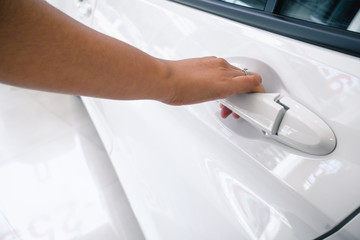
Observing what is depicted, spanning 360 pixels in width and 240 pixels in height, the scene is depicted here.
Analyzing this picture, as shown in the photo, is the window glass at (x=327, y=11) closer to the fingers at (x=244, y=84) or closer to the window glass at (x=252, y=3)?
the window glass at (x=252, y=3)

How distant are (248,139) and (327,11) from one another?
1.04 ft

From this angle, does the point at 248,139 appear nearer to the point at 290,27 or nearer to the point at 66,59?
the point at 290,27

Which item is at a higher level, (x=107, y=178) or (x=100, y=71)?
(x=100, y=71)

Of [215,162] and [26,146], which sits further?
[26,146]

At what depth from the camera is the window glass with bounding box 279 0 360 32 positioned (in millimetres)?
426

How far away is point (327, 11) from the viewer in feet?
1.52

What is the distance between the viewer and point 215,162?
0.52 meters

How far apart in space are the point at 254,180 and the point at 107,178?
1.07m

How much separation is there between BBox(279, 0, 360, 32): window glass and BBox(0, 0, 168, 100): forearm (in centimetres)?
31

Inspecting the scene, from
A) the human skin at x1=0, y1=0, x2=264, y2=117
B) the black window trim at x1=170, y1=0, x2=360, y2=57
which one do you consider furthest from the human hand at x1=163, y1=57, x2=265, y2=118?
the black window trim at x1=170, y1=0, x2=360, y2=57

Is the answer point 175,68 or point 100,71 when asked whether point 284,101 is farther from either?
point 100,71

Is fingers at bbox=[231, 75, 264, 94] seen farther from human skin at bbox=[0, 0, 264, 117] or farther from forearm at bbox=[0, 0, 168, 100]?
forearm at bbox=[0, 0, 168, 100]

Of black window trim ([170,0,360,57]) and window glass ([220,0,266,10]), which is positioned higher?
window glass ([220,0,266,10])

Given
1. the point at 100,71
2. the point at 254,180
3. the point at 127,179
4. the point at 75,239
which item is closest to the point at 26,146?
the point at 75,239
